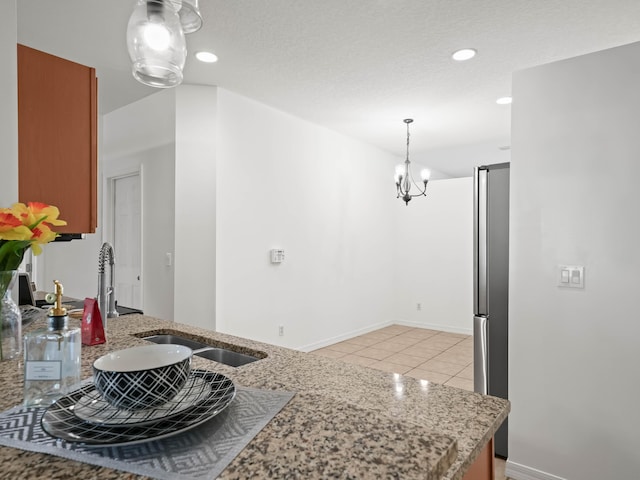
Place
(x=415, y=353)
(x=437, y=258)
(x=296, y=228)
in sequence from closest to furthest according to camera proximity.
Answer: (x=296, y=228) < (x=415, y=353) < (x=437, y=258)

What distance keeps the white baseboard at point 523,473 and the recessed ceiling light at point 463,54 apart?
2.78 metres

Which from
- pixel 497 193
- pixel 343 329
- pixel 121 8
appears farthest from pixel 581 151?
pixel 343 329

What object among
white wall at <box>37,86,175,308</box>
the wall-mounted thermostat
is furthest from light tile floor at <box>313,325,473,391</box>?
white wall at <box>37,86,175,308</box>

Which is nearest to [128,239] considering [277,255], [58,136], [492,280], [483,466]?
[277,255]

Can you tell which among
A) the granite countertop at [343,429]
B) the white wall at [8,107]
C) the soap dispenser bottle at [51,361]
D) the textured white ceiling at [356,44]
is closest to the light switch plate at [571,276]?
the granite countertop at [343,429]

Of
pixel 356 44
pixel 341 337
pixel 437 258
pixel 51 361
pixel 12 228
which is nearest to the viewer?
pixel 51 361

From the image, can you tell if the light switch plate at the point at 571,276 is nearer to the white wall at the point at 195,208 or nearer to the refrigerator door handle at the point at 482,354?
the refrigerator door handle at the point at 482,354

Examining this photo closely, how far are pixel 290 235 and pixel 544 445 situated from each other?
3006mm

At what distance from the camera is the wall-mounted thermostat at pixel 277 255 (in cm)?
417

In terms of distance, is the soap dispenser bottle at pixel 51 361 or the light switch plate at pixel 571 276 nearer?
the soap dispenser bottle at pixel 51 361

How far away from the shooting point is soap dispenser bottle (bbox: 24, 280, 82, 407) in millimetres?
812

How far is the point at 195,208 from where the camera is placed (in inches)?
142

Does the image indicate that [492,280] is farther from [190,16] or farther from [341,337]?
[341,337]

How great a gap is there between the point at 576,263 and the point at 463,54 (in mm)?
1827
